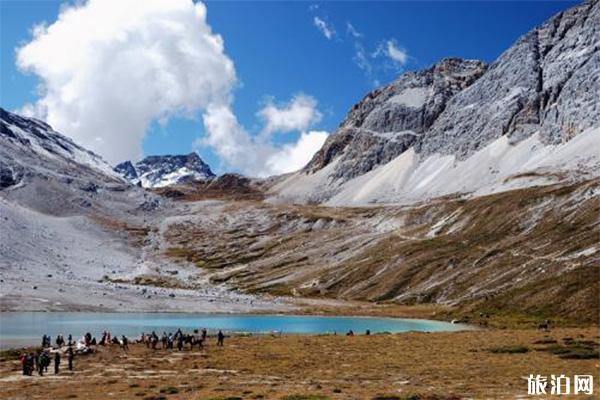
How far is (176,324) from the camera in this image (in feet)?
383

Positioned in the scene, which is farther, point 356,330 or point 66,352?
point 356,330

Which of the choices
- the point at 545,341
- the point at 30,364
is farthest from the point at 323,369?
the point at 545,341

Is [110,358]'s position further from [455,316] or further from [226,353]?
[455,316]

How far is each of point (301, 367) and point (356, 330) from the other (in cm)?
5207

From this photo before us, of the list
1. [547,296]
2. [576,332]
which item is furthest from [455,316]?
[576,332]

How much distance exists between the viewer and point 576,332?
8869cm

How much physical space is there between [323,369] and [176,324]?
62694 mm

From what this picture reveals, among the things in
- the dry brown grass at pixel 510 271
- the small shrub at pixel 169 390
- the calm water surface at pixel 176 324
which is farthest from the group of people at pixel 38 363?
the dry brown grass at pixel 510 271

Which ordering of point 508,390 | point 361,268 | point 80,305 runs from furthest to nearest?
point 361,268 < point 80,305 < point 508,390

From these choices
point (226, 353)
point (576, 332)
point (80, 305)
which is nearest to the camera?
point (226, 353)

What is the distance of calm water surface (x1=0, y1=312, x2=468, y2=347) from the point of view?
325ft

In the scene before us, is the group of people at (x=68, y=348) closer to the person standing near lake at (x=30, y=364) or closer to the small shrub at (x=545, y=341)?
the person standing near lake at (x=30, y=364)

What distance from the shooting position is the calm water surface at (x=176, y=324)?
99.1 metres

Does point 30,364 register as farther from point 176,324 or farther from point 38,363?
point 176,324
